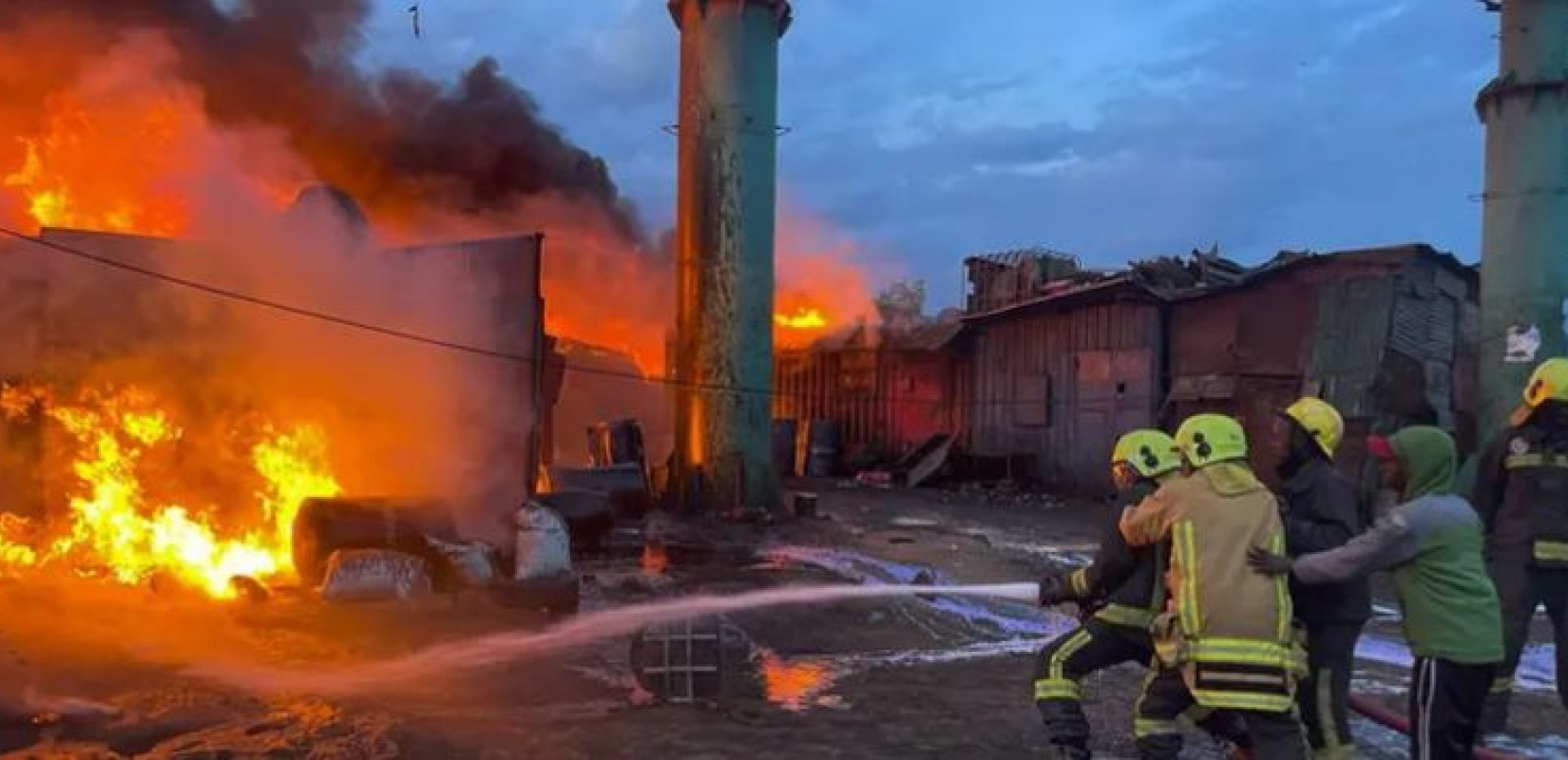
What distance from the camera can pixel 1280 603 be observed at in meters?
4.13

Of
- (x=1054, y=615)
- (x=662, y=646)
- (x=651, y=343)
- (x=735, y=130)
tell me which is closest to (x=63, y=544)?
(x=662, y=646)

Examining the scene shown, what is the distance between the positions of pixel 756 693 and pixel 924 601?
349cm

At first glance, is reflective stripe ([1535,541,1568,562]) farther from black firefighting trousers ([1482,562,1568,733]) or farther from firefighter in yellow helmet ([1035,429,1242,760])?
firefighter in yellow helmet ([1035,429,1242,760])

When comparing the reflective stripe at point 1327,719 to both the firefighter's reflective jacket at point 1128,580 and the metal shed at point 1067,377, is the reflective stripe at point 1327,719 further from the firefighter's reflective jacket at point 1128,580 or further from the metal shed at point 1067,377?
the metal shed at point 1067,377

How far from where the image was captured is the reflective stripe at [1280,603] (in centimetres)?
412

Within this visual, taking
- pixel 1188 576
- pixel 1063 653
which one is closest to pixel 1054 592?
pixel 1063 653

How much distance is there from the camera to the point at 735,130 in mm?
16672

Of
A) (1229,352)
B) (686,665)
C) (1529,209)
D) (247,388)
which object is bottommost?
(686,665)

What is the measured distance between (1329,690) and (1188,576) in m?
0.95

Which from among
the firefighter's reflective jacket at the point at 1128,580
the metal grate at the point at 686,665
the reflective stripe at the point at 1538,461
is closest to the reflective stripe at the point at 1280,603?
the firefighter's reflective jacket at the point at 1128,580

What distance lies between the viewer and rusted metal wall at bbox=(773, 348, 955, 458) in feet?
87.8

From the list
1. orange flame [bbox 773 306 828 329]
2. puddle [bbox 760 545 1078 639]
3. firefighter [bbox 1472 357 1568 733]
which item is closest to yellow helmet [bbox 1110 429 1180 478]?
firefighter [bbox 1472 357 1568 733]

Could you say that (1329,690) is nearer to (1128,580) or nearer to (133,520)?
(1128,580)

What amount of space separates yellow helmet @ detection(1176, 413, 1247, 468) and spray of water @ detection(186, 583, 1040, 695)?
3.21m
